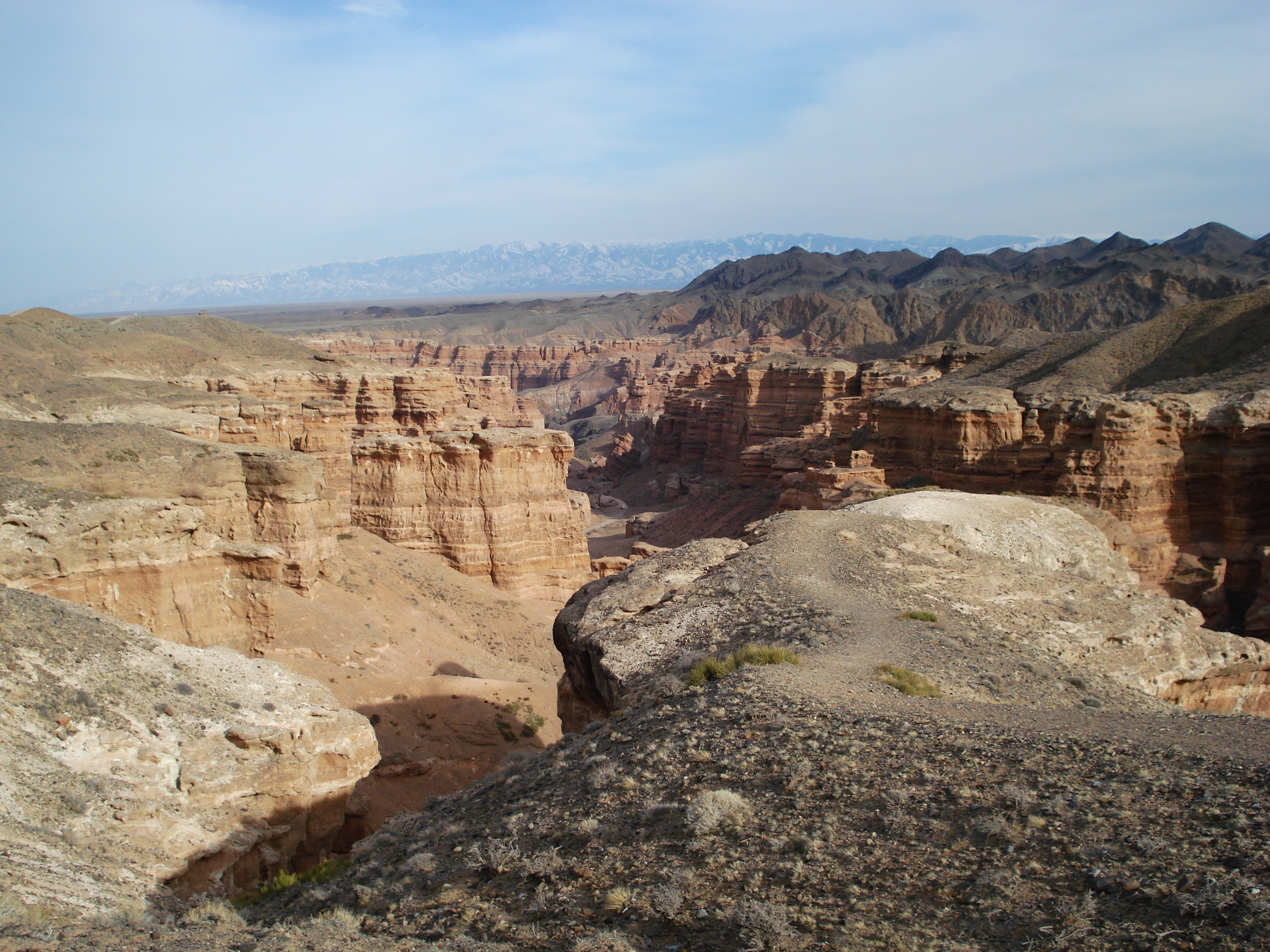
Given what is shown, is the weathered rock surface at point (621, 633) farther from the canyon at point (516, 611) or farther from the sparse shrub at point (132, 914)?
the sparse shrub at point (132, 914)

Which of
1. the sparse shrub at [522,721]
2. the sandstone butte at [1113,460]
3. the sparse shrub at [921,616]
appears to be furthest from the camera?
the sandstone butte at [1113,460]

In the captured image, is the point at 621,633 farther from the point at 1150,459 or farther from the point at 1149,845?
the point at 1150,459

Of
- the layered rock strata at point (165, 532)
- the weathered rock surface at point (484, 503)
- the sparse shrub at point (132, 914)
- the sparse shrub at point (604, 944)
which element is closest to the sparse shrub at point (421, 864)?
the sparse shrub at point (132, 914)

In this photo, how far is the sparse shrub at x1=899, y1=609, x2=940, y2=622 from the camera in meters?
13.8

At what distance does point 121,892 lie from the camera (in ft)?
22.5

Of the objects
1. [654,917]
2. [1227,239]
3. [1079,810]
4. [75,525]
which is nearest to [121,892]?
[654,917]

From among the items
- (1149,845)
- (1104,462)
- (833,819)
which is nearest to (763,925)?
(833,819)

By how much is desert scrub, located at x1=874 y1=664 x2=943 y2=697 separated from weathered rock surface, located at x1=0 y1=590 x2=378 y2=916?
6.44 metres

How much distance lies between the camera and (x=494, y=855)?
755cm

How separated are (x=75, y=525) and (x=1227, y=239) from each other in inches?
6655

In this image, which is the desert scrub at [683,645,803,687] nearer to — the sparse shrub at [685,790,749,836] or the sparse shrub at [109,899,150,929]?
the sparse shrub at [685,790,749,836]

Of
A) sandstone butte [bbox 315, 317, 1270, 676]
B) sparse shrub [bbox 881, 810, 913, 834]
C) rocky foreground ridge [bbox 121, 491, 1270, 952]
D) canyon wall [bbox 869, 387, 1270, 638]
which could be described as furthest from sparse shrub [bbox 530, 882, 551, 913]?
canyon wall [bbox 869, 387, 1270, 638]

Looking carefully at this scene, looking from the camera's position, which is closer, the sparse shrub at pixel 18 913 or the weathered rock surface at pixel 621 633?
the sparse shrub at pixel 18 913

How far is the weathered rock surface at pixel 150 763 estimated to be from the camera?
7.18 meters
